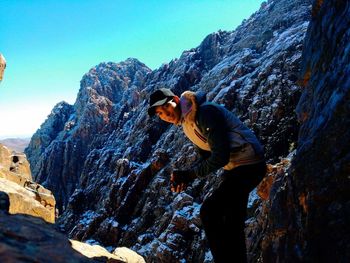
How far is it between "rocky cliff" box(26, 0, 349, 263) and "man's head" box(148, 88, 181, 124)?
2.11 m

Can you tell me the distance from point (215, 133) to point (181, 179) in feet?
3.38

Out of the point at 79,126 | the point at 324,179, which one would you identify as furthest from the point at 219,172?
the point at 79,126

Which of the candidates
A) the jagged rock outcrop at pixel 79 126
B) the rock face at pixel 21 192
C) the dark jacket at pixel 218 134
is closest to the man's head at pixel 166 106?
the dark jacket at pixel 218 134

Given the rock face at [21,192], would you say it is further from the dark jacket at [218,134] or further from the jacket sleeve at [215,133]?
the jacket sleeve at [215,133]

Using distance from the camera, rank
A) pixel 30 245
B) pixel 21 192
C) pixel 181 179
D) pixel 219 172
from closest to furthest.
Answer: pixel 30 245, pixel 181 179, pixel 21 192, pixel 219 172

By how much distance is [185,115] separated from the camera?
15.1ft

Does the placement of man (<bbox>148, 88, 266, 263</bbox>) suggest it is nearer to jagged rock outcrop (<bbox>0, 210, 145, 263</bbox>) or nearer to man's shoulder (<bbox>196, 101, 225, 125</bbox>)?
man's shoulder (<bbox>196, 101, 225, 125</bbox>)

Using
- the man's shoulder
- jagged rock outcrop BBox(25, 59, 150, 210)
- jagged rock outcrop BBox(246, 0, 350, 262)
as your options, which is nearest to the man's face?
the man's shoulder

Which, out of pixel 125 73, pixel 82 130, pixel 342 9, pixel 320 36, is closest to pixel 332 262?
pixel 342 9

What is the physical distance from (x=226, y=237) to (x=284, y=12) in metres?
71.3

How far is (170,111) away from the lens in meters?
4.75

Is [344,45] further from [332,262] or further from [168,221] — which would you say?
[168,221]

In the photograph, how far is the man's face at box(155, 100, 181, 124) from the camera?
Answer: 473 centimetres

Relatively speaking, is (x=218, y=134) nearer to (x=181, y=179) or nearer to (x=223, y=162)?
(x=223, y=162)
